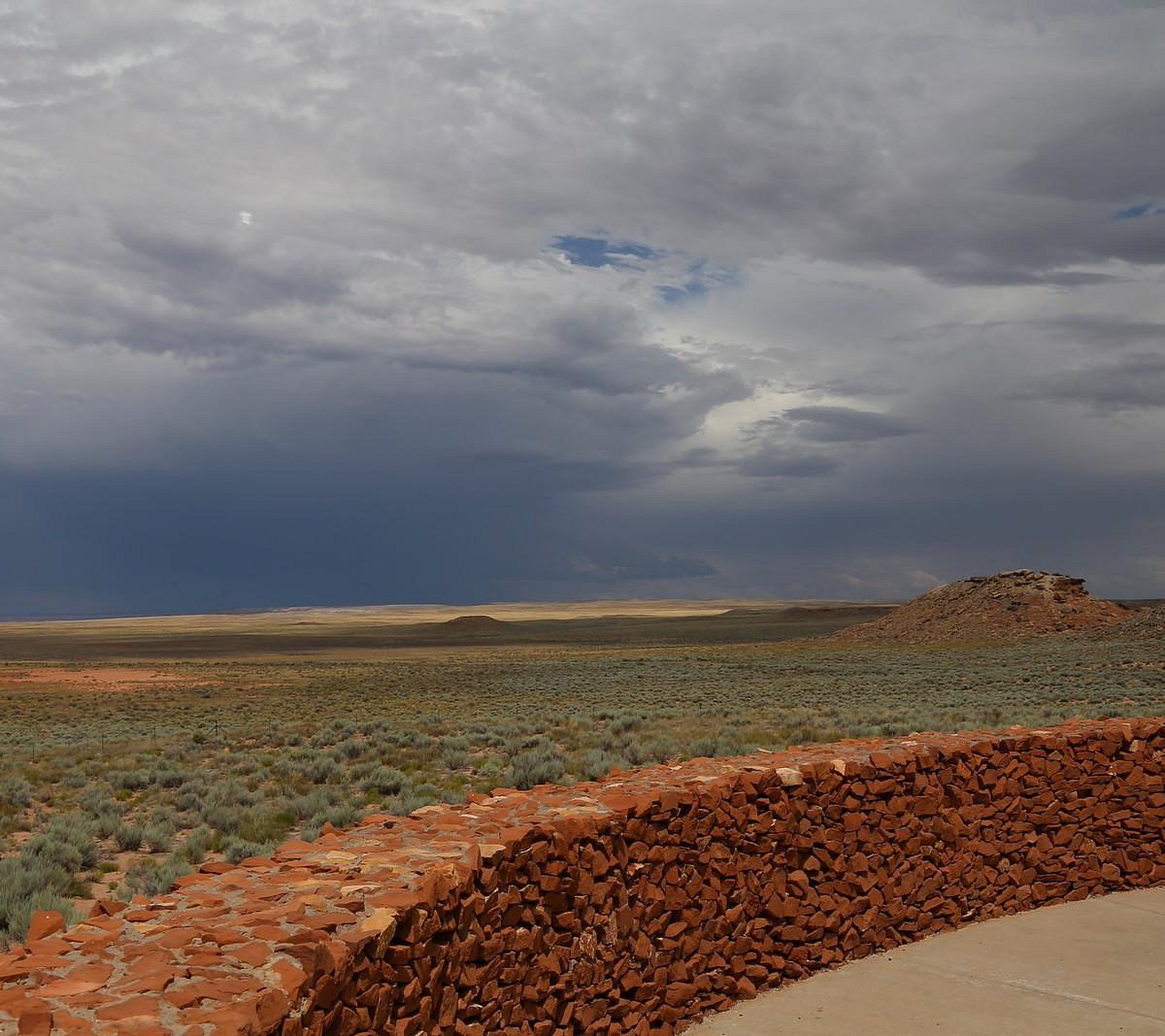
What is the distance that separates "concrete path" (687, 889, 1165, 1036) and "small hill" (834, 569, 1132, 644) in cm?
6835

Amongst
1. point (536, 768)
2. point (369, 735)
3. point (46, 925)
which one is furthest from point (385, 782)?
point (46, 925)

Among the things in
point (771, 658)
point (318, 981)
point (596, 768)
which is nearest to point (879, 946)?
point (318, 981)

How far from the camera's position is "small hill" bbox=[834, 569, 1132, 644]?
7656cm

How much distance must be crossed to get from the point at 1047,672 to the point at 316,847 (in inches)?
1432

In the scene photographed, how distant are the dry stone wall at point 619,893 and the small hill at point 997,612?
67496mm

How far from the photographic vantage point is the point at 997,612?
80125 millimetres

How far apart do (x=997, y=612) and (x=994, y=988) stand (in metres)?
77.8

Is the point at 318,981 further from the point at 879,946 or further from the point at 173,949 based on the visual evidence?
the point at 879,946

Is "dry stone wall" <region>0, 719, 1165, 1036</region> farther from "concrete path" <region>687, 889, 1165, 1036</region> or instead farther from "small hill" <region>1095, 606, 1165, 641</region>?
"small hill" <region>1095, 606, 1165, 641</region>

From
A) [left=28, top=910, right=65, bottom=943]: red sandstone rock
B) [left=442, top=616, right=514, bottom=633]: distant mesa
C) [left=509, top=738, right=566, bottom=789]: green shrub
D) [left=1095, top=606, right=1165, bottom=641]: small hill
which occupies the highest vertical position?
[left=1095, top=606, right=1165, bottom=641]: small hill

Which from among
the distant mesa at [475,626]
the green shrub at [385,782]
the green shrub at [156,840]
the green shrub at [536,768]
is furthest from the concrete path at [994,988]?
the distant mesa at [475,626]

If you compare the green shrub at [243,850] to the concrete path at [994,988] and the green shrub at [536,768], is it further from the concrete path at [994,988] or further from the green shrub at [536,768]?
the concrete path at [994,988]

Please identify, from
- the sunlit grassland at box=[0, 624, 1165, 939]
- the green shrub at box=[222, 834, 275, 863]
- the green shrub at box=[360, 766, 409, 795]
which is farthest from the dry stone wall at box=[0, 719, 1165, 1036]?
the green shrub at box=[360, 766, 409, 795]

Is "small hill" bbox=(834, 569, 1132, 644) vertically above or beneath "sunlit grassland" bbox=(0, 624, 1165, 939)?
above
